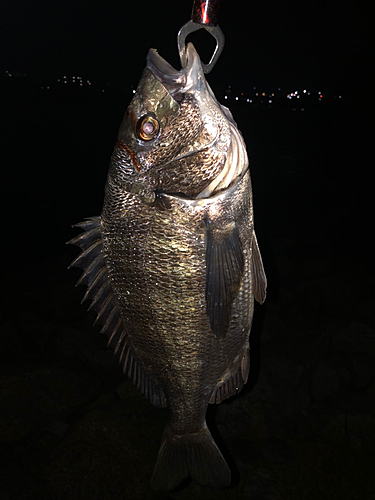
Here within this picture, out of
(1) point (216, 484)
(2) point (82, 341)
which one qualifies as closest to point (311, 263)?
(2) point (82, 341)

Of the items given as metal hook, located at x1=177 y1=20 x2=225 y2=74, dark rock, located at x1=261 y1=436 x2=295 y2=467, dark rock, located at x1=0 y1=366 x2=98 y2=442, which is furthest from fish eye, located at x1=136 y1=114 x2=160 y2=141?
dark rock, located at x1=0 y1=366 x2=98 y2=442

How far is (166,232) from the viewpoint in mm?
1631

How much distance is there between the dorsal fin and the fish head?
0.34 meters

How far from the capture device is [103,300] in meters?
1.84

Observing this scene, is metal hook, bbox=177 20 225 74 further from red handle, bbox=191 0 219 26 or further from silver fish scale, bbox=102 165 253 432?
silver fish scale, bbox=102 165 253 432

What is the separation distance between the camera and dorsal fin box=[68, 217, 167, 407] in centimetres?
179

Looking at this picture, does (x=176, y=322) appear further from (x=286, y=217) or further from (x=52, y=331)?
(x=286, y=217)

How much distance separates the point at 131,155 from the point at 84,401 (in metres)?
3.72

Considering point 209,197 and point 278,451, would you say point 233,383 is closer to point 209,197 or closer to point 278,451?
point 209,197

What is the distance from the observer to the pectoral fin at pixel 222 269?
63.4 inches

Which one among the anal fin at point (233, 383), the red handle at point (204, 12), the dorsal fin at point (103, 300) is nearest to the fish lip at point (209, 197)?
the dorsal fin at point (103, 300)

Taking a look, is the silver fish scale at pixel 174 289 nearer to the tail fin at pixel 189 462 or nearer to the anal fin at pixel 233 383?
the anal fin at pixel 233 383

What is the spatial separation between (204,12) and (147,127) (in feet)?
1.61

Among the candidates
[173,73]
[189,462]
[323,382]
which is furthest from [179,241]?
[323,382]
